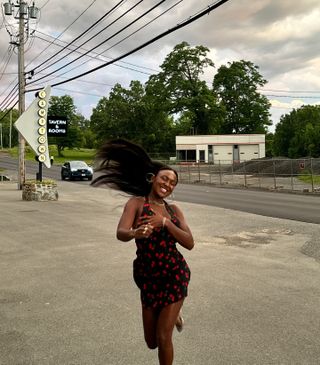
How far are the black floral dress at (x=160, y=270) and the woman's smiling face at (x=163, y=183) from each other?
0.32 m

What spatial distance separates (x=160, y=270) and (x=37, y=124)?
17.7 meters

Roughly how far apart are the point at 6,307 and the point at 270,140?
9577 centimetres

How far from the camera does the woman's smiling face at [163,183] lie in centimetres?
323

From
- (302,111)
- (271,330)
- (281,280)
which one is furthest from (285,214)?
(302,111)

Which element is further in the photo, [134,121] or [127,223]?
[134,121]

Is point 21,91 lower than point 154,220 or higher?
higher

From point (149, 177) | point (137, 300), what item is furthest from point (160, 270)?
point (137, 300)

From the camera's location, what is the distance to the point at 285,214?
47.9 ft

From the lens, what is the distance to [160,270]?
3047 millimetres

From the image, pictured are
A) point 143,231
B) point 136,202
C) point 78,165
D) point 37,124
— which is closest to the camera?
point 143,231

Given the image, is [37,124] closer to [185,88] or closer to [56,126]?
[56,126]

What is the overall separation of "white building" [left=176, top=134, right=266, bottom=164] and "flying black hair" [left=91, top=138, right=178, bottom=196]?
60.2 metres

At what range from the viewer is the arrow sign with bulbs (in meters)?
19.5

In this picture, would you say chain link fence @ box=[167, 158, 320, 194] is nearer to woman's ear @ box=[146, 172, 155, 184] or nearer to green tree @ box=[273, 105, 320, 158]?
woman's ear @ box=[146, 172, 155, 184]
